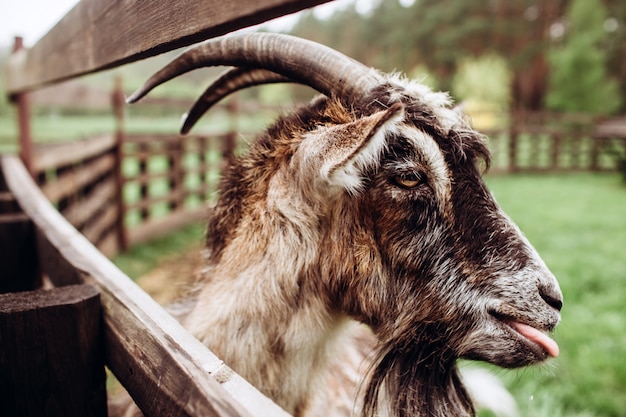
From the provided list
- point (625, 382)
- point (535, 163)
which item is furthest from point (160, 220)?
point (535, 163)

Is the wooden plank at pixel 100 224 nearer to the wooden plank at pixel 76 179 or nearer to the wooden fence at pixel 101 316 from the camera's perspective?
the wooden plank at pixel 76 179

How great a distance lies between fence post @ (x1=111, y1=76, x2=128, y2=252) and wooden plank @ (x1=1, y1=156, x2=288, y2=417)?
200 inches

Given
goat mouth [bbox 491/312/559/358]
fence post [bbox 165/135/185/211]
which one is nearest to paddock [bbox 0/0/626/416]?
goat mouth [bbox 491/312/559/358]

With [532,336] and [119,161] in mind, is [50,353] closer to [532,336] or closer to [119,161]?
[532,336]

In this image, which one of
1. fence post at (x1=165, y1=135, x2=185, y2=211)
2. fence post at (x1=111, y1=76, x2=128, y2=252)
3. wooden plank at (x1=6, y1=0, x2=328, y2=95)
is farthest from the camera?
fence post at (x1=165, y1=135, x2=185, y2=211)

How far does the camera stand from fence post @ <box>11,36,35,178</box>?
352cm

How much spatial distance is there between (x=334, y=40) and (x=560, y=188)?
35736 mm

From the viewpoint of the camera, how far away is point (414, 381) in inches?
63.9

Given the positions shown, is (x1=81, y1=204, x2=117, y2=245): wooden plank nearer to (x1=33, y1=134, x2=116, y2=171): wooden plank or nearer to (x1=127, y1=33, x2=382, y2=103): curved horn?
(x1=33, y1=134, x2=116, y2=171): wooden plank

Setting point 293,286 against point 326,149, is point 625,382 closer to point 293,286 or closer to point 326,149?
point 293,286

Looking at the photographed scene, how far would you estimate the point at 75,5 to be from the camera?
71.8 inches

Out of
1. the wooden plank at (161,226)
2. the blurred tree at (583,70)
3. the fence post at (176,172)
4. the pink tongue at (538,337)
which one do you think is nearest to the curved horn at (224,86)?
the pink tongue at (538,337)

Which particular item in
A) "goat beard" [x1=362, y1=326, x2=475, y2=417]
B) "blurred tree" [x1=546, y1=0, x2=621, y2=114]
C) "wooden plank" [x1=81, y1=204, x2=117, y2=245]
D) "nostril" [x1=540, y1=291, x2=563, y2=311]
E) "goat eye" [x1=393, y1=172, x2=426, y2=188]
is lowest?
"wooden plank" [x1=81, y1=204, x2=117, y2=245]

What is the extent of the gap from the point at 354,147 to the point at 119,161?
243 inches
